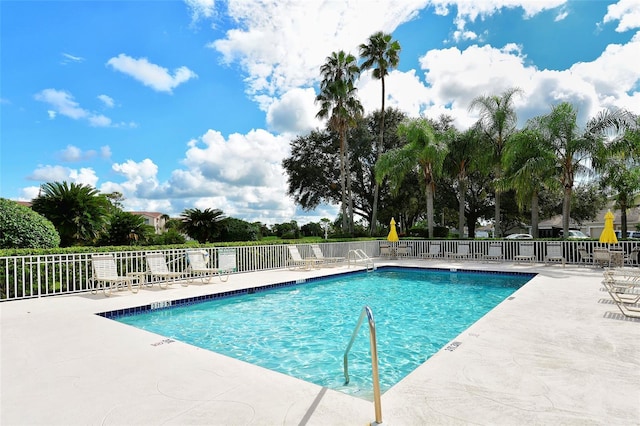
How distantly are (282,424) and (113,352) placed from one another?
281 cm

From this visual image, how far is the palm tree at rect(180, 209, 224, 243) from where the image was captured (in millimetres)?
20406

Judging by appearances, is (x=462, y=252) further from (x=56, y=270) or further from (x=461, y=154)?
(x=56, y=270)

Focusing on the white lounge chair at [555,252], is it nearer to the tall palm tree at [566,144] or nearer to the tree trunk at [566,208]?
the tree trunk at [566,208]

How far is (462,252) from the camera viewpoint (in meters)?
17.1

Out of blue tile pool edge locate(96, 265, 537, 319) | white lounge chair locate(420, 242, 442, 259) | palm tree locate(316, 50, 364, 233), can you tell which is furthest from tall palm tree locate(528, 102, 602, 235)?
palm tree locate(316, 50, 364, 233)

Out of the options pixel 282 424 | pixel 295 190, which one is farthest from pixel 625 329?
pixel 295 190

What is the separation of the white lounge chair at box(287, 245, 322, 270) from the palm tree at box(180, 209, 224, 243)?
26.2 feet

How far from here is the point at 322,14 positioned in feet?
37.3

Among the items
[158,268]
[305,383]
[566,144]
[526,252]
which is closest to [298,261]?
[158,268]

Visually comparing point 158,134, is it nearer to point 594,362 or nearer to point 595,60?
point 594,362

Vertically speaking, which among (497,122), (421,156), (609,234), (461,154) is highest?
(497,122)

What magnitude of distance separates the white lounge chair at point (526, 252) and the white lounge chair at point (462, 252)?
2.13m

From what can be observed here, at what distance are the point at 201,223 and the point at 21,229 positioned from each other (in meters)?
11.6

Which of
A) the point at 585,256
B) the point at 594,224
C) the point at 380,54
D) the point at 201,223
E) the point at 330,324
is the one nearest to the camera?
the point at 330,324
